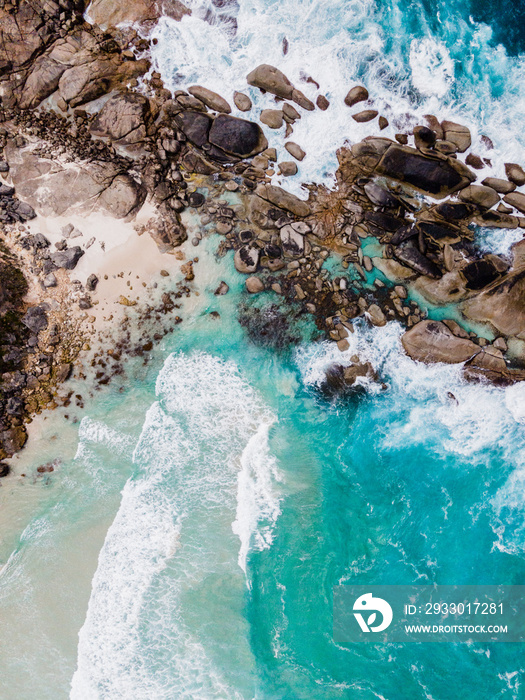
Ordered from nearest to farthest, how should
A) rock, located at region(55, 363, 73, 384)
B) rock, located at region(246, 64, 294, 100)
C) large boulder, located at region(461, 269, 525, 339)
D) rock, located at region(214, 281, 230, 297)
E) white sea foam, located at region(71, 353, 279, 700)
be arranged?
1. white sea foam, located at region(71, 353, 279, 700)
2. rock, located at region(55, 363, 73, 384)
3. rock, located at region(214, 281, 230, 297)
4. large boulder, located at region(461, 269, 525, 339)
5. rock, located at region(246, 64, 294, 100)

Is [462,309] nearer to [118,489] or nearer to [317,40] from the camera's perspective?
[317,40]

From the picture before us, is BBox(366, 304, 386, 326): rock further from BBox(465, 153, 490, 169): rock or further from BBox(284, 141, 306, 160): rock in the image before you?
BBox(465, 153, 490, 169): rock

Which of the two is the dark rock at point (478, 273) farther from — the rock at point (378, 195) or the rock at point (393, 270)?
the rock at point (378, 195)

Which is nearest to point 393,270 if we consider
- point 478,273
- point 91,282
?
point 478,273

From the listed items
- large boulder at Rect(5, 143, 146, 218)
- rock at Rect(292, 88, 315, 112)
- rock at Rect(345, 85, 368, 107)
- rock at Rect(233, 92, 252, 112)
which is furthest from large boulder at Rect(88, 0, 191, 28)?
rock at Rect(345, 85, 368, 107)

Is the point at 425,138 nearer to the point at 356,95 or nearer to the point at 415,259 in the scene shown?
the point at 356,95
